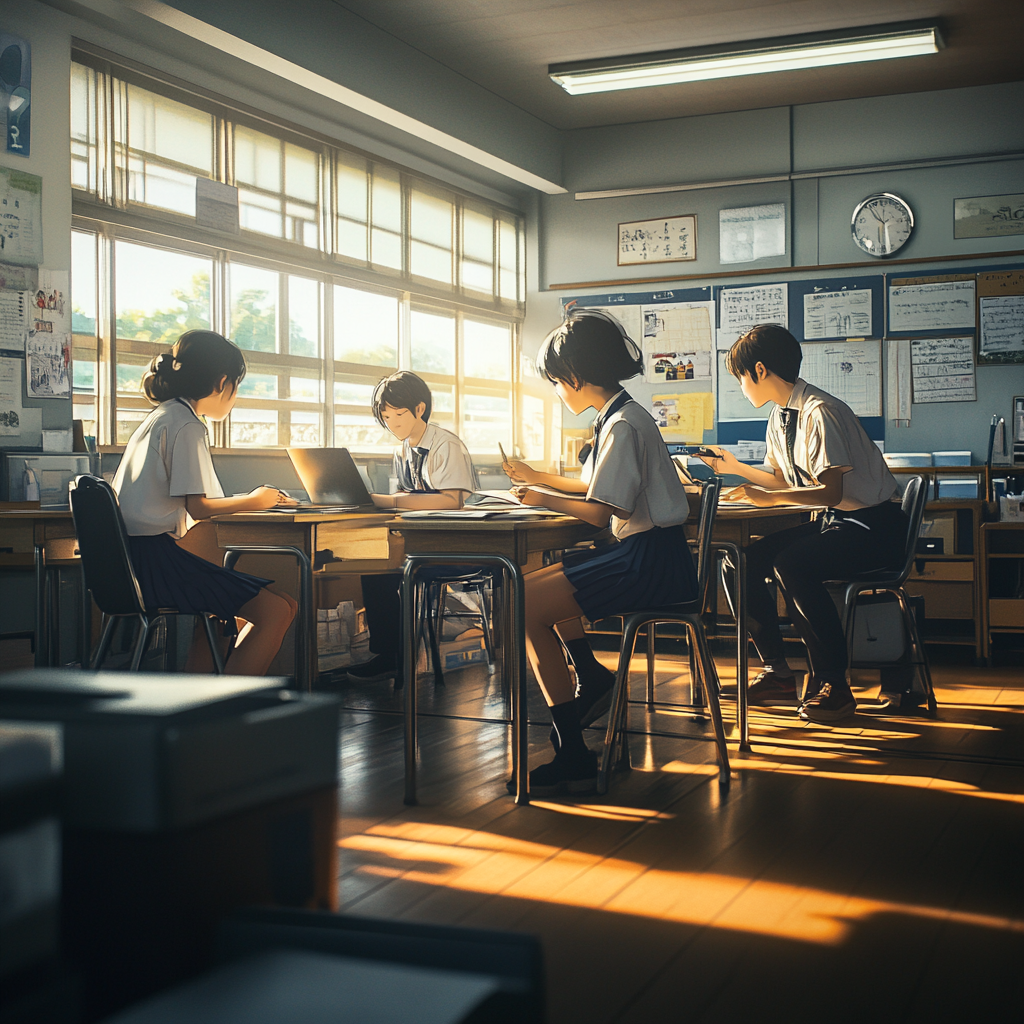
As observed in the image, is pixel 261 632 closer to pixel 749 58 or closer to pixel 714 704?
pixel 714 704

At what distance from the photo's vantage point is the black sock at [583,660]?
2.90 m

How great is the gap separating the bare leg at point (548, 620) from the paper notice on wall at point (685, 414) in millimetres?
4129

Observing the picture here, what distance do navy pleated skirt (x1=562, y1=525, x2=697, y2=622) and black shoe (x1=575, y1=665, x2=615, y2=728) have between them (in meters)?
0.22

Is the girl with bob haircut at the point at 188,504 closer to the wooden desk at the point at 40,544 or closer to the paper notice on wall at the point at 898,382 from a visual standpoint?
the wooden desk at the point at 40,544

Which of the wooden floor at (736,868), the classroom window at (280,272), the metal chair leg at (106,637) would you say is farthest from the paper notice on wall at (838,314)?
the metal chair leg at (106,637)

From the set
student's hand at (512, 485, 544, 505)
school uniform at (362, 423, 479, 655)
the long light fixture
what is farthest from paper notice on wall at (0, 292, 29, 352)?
the long light fixture

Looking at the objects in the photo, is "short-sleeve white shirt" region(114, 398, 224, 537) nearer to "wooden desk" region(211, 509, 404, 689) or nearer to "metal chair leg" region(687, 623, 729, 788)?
"wooden desk" region(211, 509, 404, 689)

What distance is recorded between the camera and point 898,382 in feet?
20.5

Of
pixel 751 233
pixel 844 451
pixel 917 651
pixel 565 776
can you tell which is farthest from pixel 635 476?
pixel 751 233

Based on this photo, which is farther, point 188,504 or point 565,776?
point 188,504

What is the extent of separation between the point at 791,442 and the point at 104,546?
2356 mm

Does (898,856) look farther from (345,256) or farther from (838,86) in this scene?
(838,86)

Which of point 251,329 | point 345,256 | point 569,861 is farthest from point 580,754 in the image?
point 345,256

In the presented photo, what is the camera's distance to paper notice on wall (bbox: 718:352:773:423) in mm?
6672
